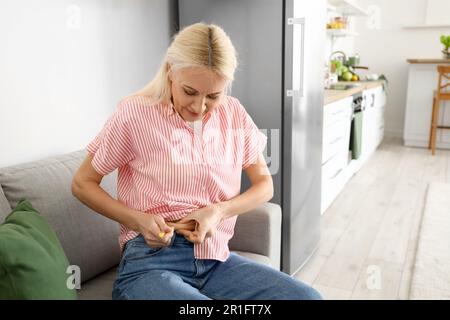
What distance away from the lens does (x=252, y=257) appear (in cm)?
148

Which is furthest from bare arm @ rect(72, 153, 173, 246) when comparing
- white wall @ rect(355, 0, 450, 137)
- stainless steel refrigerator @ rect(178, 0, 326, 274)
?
white wall @ rect(355, 0, 450, 137)

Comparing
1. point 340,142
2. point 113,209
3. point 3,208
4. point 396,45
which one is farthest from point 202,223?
point 396,45

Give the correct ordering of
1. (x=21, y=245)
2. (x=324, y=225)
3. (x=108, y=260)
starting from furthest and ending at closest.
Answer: (x=324, y=225)
(x=108, y=260)
(x=21, y=245)

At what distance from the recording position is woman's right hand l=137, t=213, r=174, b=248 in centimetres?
109

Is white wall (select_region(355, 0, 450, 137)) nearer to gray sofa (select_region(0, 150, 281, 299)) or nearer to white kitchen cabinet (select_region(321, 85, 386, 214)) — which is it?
white kitchen cabinet (select_region(321, 85, 386, 214))

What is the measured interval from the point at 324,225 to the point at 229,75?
1.92m

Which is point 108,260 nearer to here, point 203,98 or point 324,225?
point 203,98

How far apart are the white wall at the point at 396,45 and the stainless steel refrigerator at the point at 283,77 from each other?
3.69 metres

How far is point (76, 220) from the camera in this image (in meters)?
1.29

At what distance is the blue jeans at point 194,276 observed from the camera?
3.63 feet

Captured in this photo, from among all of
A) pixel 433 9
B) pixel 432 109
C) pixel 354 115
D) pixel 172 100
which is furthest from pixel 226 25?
pixel 433 9

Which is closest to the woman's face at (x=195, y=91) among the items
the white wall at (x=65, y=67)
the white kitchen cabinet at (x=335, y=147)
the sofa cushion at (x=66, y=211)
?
the sofa cushion at (x=66, y=211)

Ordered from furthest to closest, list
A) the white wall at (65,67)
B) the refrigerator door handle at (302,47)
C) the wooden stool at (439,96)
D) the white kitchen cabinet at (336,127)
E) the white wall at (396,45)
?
the white wall at (396,45), the wooden stool at (439,96), the white kitchen cabinet at (336,127), the refrigerator door handle at (302,47), the white wall at (65,67)

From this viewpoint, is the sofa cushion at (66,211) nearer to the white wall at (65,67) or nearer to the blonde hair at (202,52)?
the white wall at (65,67)
